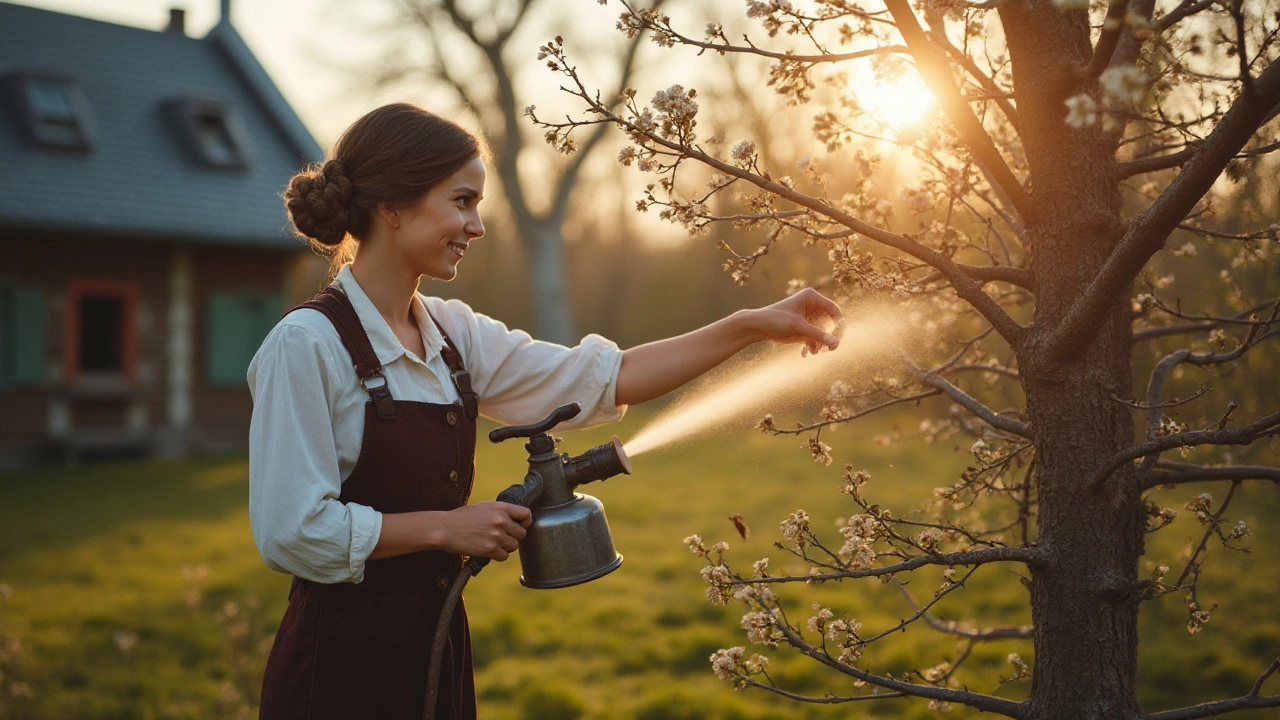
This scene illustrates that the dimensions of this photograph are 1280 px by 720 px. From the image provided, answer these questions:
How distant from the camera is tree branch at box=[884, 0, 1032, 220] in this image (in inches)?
83.9

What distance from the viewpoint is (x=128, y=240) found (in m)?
15.2

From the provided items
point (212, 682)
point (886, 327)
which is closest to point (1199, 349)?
point (886, 327)

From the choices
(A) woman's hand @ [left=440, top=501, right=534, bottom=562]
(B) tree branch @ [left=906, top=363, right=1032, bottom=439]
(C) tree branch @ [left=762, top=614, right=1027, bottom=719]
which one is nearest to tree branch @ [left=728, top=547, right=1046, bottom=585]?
(C) tree branch @ [left=762, top=614, right=1027, bottom=719]

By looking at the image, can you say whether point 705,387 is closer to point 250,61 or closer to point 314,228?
point 314,228

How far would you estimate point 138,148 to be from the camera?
1581cm

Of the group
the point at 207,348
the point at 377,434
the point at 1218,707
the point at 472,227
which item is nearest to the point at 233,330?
the point at 207,348

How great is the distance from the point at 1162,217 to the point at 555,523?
59.5 inches

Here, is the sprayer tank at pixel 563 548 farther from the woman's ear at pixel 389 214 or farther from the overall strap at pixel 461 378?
the woman's ear at pixel 389 214

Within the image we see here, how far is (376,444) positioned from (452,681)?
2.31 ft

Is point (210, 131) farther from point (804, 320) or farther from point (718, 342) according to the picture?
point (804, 320)

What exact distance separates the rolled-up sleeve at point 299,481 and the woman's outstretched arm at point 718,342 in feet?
3.04

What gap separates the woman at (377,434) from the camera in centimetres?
231

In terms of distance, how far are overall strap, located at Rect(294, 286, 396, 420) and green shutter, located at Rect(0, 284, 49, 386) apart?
13.8 metres

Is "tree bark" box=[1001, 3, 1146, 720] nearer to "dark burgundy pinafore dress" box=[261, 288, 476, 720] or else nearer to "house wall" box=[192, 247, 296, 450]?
"dark burgundy pinafore dress" box=[261, 288, 476, 720]
